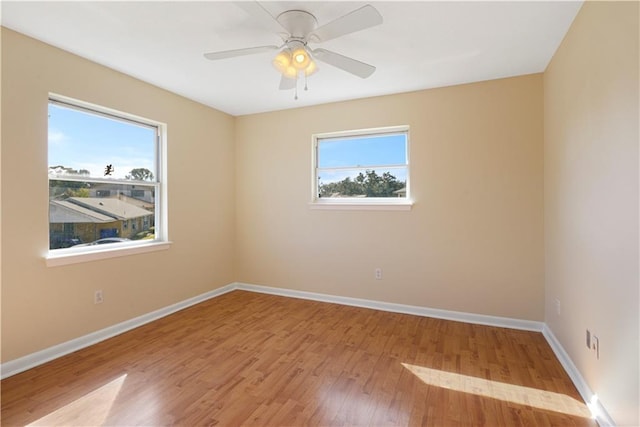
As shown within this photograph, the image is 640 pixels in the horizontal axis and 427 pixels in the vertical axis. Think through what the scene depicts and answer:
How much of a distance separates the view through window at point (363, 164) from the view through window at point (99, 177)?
1986mm

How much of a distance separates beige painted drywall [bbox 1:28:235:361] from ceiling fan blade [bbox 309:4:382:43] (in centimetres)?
212

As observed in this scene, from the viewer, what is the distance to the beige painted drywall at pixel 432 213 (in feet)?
9.78

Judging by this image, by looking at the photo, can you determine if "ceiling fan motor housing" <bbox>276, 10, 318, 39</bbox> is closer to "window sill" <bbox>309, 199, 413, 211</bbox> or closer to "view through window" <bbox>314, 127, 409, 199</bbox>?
"view through window" <bbox>314, 127, 409, 199</bbox>

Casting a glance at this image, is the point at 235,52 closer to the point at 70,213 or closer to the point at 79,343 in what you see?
the point at 70,213

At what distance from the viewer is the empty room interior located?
1.81 m

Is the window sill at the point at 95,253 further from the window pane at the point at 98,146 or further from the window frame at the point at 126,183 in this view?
the window pane at the point at 98,146

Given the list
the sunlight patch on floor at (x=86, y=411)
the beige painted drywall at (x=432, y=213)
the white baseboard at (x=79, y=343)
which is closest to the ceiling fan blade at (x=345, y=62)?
the beige painted drywall at (x=432, y=213)

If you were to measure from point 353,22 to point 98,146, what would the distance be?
2.56 metres

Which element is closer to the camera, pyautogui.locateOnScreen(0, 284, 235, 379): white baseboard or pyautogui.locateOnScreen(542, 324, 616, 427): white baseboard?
pyautogui.locateOnScreen(542, 324, 616, 427): white baseboard

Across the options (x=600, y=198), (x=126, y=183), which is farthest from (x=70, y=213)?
(x=600, y=198)

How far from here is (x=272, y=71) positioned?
9.44ft

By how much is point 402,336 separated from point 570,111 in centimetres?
225

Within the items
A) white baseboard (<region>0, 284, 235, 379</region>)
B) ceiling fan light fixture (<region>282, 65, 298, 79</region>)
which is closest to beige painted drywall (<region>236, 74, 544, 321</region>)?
white baseboard (<region>0, 284, 235, 379</region>)

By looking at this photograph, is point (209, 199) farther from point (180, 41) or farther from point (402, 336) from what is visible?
point (402, 336)
